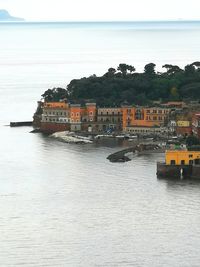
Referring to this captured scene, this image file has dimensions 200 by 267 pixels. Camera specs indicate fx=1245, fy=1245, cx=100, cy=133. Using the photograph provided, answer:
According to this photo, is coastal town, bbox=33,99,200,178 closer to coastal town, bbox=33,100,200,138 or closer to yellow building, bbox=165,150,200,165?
coastal town, bbox=33,100,200,138

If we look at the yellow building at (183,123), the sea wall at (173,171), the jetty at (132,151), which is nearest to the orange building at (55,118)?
the yellow building at (183,123)

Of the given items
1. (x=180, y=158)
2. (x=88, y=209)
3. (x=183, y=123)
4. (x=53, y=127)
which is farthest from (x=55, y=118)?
(x=88, y=209)

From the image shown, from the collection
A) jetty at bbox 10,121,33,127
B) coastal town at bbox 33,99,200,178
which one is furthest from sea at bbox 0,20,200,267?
jetty at bbox 10,121,33,127

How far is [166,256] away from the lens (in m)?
12.1

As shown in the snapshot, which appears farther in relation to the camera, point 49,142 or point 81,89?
point 81,89

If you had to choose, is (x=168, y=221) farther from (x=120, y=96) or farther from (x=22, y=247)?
(x=120, y=96)

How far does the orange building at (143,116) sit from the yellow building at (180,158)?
574 centimetres

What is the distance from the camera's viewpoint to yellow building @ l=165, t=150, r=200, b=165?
1706 cm

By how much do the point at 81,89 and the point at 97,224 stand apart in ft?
41.7

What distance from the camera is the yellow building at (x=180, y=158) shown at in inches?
672

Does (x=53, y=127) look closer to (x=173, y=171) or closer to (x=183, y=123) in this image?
(x=183, y=123)

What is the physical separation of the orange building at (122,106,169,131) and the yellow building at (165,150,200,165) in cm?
574

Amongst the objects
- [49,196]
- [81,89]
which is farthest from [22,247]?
[81,89]

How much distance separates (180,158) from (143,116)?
6.28 meters
